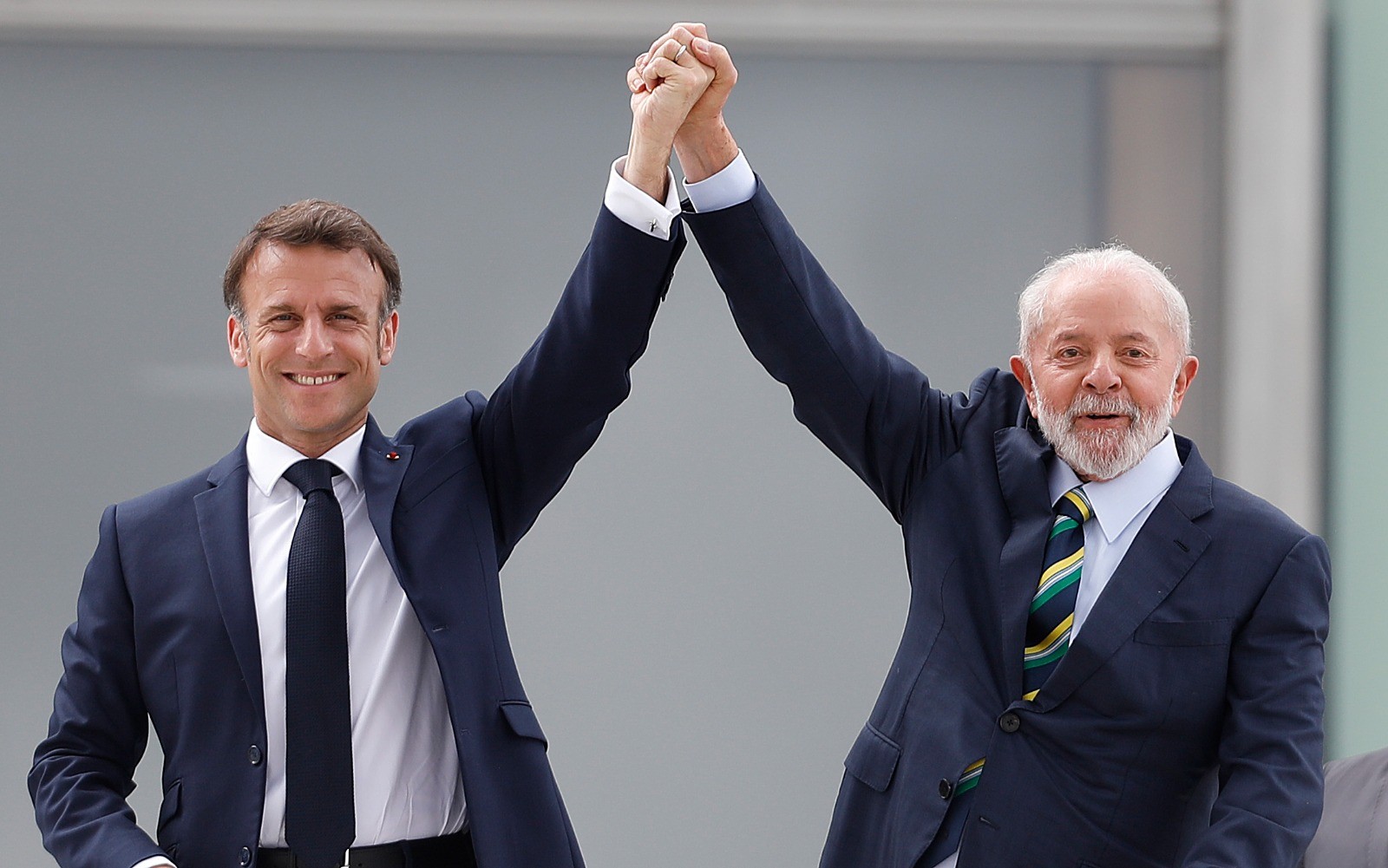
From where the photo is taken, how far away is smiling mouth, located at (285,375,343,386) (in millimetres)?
1864

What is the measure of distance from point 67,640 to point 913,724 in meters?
1.10

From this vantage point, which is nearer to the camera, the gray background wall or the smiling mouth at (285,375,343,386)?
the smiling mouth at (285,375,343,386)

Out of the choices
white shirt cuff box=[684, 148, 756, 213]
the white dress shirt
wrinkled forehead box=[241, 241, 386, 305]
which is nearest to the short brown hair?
wrinkled forehead box=[241, 241, 386, 305]

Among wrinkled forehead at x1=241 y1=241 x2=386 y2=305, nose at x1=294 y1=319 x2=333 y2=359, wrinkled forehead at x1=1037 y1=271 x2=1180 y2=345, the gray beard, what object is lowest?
the gray beard

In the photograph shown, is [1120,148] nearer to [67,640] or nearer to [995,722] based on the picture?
[995,722]

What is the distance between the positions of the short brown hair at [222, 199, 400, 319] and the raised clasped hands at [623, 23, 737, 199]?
35 centimetres

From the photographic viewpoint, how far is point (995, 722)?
1.84 meters

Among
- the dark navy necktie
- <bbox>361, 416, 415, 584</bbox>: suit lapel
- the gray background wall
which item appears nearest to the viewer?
the dark navy necktie

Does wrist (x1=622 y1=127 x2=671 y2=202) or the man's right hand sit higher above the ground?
the man's right hand

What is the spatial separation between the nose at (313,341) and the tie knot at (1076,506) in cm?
97

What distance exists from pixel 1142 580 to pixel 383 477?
0.98 metres

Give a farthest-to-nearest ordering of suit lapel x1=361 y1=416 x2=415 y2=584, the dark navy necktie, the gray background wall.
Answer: the gray background wall < suit lapel x1=361 y1=416 x2=415 y2=584 < the dark navy necktie

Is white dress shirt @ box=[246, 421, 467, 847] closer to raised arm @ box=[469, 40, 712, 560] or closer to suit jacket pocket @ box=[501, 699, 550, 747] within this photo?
suit jacket pocket @ box=[501, 699, 550, 747]

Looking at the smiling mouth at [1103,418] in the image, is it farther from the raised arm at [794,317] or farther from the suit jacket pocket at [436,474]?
the suit jacket pocket at [436,474]
